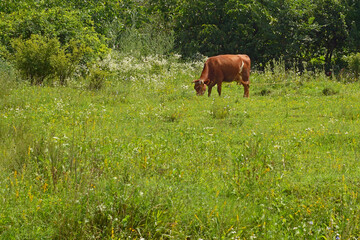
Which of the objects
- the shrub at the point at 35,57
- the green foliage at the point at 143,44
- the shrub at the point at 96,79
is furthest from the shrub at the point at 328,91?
the shrub at the point at 35,57

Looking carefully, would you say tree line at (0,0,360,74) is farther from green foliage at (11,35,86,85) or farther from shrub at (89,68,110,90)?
shrub at (89,68,110,90)

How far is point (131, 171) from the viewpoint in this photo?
16.0ft

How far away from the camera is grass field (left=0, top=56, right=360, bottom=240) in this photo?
3846mm

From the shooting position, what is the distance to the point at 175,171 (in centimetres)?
524

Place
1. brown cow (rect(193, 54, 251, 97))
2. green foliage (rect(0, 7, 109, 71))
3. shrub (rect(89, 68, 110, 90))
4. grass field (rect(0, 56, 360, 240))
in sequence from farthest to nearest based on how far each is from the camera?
green foliage (rect(0, 7, 109, 71))
shrub (rect(89, 68, 110, 90))
brown cow (rect(193, 54, 251, 97))
grass field (rect(0, 56, 360, 240))

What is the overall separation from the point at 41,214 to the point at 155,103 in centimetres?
787

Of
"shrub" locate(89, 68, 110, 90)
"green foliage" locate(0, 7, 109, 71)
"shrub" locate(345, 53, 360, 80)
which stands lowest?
"shrub" locate(89, 68, 110, 90)

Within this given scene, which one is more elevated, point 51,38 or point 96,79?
point 51,38

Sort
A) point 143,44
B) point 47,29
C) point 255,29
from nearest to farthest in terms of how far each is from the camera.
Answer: point 47,29 → point 255,29 → point 143,44

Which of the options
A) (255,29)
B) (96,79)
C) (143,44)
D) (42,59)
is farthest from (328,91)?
(143,44)

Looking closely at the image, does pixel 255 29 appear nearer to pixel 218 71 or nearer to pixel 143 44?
pixel 143 44

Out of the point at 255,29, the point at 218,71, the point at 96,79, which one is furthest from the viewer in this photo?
the point at 255,29

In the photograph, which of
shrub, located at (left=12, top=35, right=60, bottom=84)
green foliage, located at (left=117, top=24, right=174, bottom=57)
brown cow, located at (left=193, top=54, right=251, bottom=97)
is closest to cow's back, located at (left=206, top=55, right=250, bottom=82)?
brown cow, located at (left=193, top=54, right=251, bottom=97)

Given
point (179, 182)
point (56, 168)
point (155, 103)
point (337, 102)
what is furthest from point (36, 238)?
point (337, 102)
